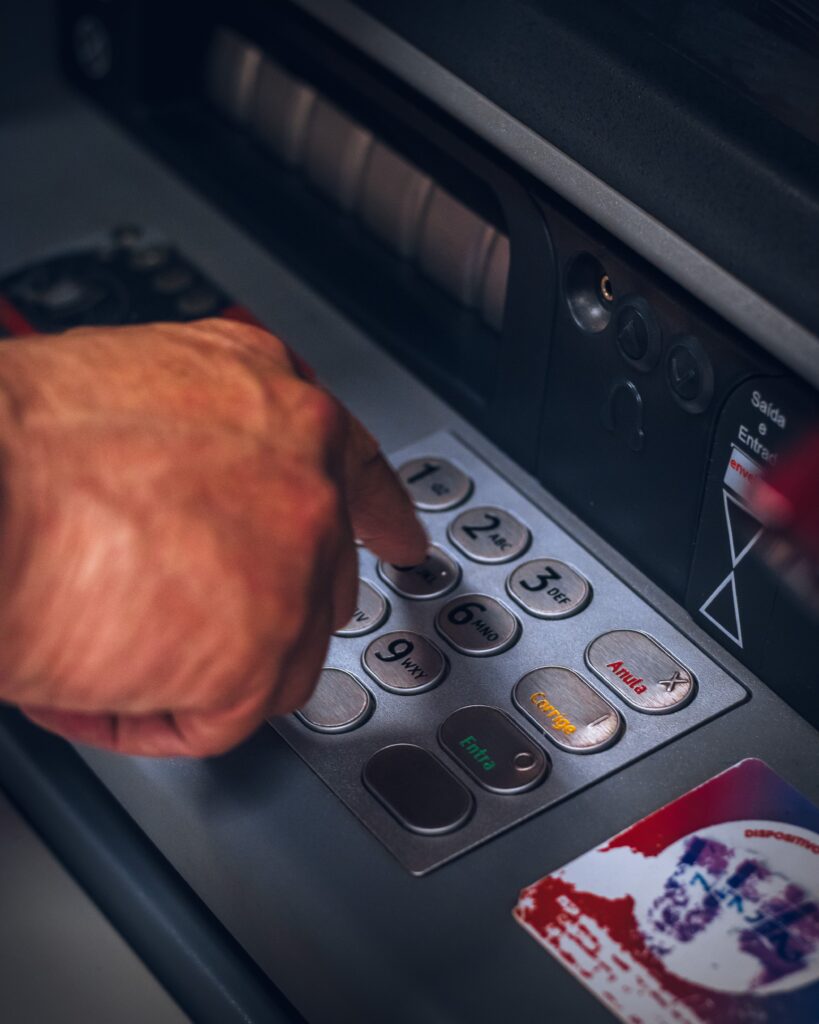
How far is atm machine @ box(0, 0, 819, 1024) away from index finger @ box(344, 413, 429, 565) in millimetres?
61

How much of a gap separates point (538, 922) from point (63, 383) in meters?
0.40

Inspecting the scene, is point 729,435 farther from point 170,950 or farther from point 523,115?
point 170,950

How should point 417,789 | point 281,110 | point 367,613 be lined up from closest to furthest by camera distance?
1. point 417,789
2. point 367,613
3. point 281,110

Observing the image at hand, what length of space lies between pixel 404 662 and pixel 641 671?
157 mm

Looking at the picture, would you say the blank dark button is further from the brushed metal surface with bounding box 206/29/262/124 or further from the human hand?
the brushed metal surface with bounding box 206/29/262/124

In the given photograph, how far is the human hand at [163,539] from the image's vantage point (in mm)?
688

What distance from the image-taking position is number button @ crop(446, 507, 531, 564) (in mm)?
1010

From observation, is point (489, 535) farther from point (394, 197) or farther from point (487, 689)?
point (394, 197)

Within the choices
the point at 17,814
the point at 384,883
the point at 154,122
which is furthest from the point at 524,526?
the point at 154,122

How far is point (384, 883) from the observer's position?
823 mm

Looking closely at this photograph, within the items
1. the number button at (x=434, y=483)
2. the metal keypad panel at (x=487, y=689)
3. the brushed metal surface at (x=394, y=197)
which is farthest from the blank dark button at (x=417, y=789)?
the brushed metal surface at (x=394, y=197)

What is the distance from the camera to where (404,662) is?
93cm

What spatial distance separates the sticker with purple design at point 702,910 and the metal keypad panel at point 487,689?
55 millimetres

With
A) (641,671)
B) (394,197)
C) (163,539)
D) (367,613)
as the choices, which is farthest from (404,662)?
(394,197)
